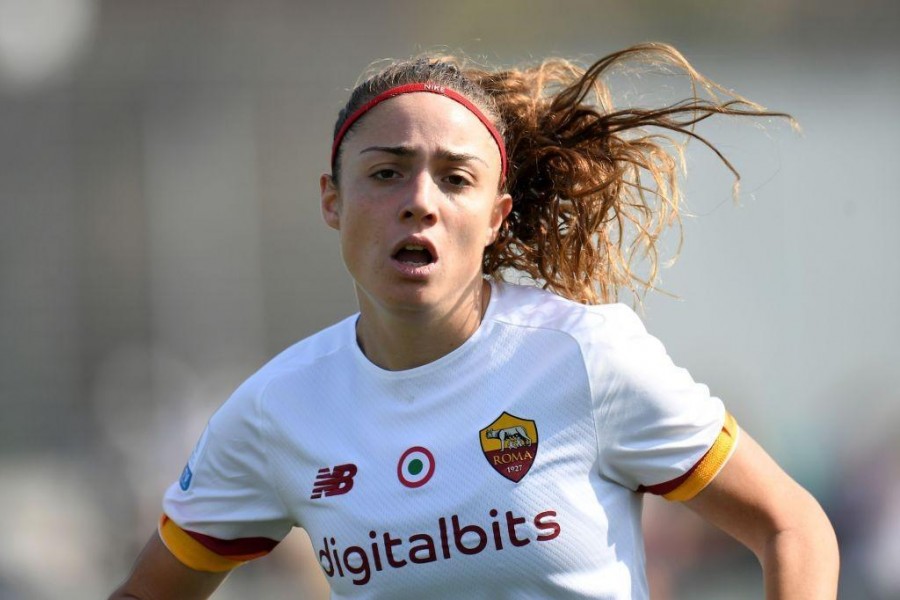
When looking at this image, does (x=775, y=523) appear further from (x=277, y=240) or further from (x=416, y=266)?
(x=277, y=240)

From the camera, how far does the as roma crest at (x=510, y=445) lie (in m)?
2.89

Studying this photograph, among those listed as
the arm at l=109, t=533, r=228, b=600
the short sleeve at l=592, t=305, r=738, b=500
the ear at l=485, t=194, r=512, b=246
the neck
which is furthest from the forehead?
the arm at l=109, t=533, r=228, b=600

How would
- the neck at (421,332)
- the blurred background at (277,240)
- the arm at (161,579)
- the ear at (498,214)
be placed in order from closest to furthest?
the neck at (421,332) < the ear at (498,214) < the arm at (161,579) < the blurred background at (277,240)

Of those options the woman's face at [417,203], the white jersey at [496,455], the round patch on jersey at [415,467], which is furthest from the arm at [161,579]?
the woman's face at [417,203]

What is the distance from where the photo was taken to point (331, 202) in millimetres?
3264

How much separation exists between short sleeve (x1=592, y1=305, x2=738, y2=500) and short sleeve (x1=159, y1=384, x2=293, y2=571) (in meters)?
0.84

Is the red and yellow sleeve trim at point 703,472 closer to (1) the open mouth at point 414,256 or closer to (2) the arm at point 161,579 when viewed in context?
(1) the open mouth at point 414,256

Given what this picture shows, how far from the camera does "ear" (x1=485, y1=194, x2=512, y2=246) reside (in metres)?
3.21

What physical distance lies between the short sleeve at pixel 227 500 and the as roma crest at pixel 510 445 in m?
0.58

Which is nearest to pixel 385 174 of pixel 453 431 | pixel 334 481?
pixel 453 431

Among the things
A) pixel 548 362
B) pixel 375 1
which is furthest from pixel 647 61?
pixel 375 1

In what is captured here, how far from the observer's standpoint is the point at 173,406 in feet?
24.8

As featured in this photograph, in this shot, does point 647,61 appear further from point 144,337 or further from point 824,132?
point 144,337

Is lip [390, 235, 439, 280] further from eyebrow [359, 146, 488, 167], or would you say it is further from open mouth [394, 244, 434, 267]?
eyebrow [359, 146, 488, 167]
